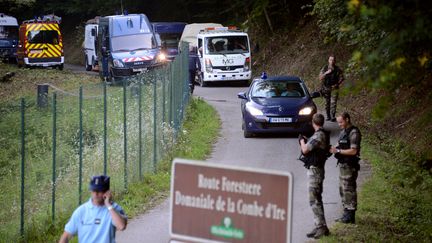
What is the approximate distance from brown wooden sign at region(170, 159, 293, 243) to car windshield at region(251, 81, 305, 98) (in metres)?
15.9

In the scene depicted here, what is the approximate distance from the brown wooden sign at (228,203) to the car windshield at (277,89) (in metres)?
15.9

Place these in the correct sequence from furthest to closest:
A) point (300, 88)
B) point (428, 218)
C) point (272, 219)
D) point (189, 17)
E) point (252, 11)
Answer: point (189, 17) → point (252, 11) → point (300, 88) → point (428, 218) → point (272, 219)

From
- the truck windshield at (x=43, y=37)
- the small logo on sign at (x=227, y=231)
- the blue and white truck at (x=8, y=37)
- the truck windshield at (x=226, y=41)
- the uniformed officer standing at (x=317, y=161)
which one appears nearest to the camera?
the small logo on sign at (x=227, y=231)

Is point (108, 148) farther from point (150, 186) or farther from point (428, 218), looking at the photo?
point (428, 218)

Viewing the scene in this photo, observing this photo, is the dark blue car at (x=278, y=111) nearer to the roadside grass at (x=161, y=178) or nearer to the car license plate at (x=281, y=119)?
the car license plate at (x=281, y=119)

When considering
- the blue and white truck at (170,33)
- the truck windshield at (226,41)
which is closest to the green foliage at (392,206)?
the truck windshield at (226,41)

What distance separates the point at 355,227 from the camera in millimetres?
12188

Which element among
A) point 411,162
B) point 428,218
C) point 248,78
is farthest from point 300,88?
point 248,78

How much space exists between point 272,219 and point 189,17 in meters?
48.4

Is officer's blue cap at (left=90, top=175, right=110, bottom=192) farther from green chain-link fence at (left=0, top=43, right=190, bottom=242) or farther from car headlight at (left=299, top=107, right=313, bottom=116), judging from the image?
car headlight at (left=299, top=107, right=313, bottom=116)

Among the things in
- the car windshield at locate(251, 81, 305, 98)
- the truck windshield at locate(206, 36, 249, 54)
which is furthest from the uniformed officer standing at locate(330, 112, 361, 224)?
the truck windshield at locate(206, 36, 249, 54)

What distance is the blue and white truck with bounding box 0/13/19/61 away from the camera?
52438mm

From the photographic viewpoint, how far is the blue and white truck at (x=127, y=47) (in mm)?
32906

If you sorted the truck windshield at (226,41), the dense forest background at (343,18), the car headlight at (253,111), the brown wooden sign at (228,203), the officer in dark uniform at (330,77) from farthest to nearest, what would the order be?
the truck windshield at (226,41) → the officer in dark uniform at (330,77) → the car headlight at (253,111) → the dense forest background at (343,18) → the brown wooden sign at (228,203)
